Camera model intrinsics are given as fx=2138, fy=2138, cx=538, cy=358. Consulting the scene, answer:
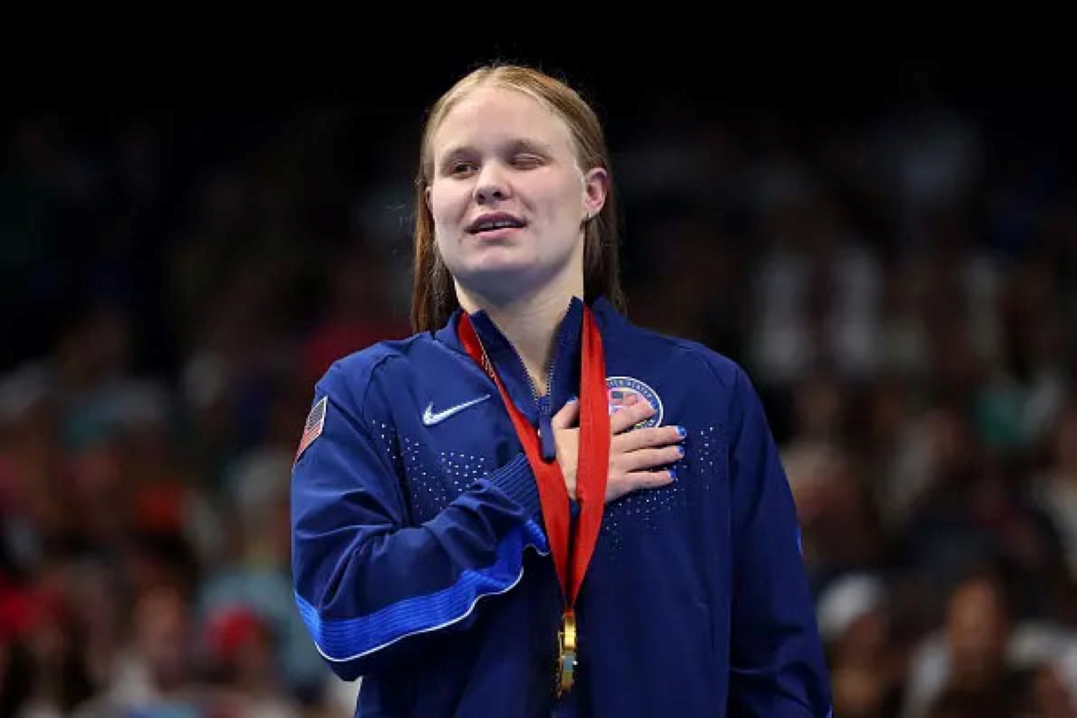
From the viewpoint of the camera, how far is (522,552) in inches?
108

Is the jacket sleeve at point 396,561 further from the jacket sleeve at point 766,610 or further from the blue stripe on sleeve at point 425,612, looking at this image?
the jacket sleeve at point 766,610

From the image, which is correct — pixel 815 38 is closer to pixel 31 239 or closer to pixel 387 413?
pixel 31 239

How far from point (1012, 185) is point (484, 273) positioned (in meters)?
6.03

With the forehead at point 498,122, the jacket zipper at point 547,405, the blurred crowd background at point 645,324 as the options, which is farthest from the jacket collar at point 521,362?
the blurred crowd background at point 645,324

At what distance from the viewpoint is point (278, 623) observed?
23.3ft

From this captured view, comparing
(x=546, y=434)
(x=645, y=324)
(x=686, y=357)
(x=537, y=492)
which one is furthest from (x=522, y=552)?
(x=645, y=324)

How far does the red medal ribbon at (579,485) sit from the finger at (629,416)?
0.03ft

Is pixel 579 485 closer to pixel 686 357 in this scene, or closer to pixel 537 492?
pixel 537 492

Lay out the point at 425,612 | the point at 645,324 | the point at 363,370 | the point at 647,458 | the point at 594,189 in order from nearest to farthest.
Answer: the point at 425,612
the point at 647,458
the point at 363,370
the point at 594,189
the point at 645,324

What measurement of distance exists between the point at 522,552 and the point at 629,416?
0.26m

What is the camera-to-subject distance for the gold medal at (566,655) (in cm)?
273

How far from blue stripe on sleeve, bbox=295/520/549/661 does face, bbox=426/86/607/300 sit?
387 mm

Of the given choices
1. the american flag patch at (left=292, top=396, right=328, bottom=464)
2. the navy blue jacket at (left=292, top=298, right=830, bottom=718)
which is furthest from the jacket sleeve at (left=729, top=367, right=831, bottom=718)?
the american flag patch at (left=292, top=396, right=328, bottom=464)

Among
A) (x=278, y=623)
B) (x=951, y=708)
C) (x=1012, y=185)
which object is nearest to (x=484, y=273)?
(x=951, y=708)
